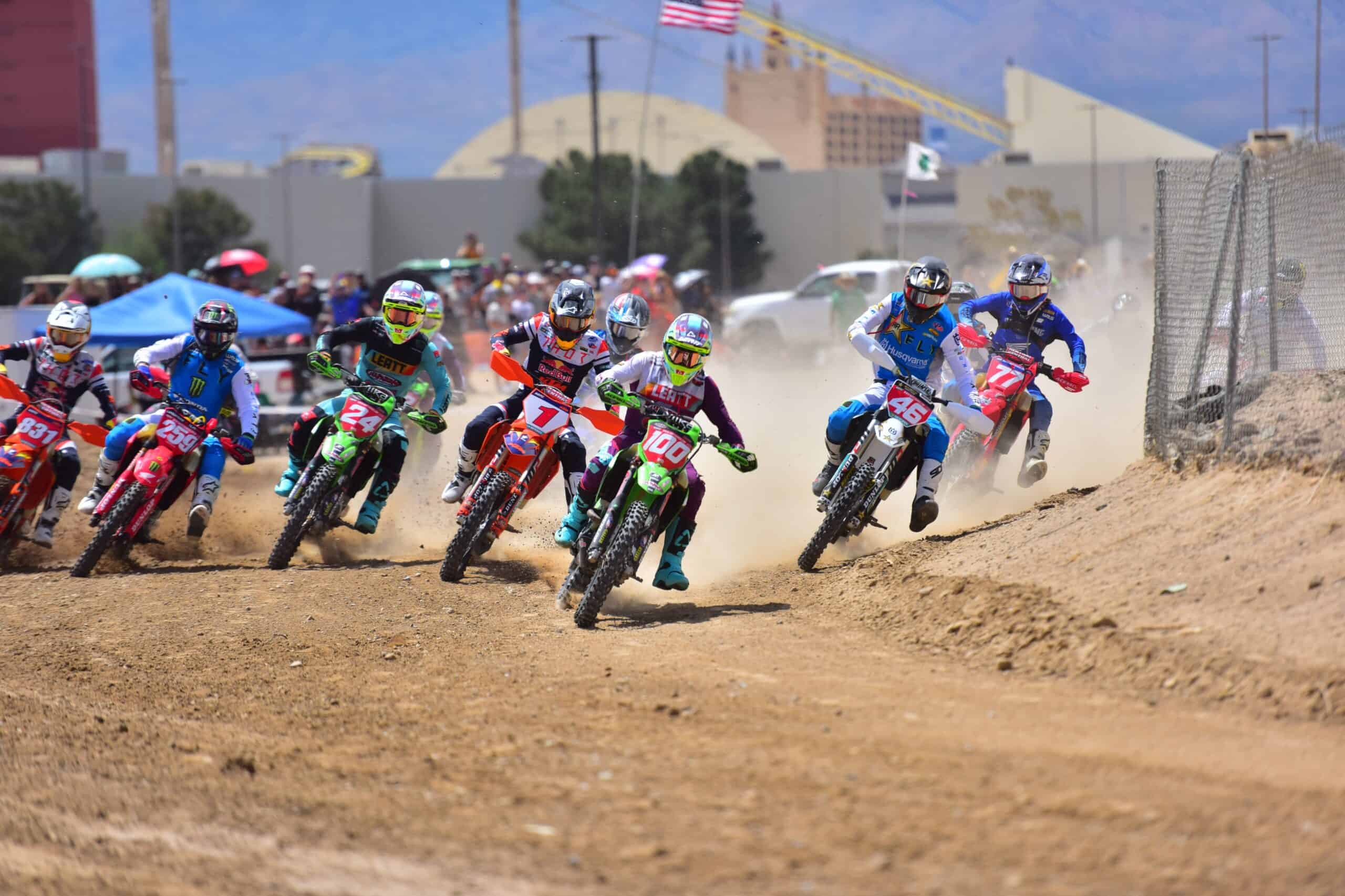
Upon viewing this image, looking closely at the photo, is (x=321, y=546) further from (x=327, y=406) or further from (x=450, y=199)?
(x=450, y=199)

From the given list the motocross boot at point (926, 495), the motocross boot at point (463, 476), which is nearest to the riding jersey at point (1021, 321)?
the motocross boot at point (926, 495)

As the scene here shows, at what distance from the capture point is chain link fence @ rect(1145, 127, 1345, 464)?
9.44 meters

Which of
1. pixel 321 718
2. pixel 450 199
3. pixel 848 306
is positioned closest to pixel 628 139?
pixel 450 199

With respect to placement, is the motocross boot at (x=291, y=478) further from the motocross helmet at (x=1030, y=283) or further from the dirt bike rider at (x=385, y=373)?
the motocross helmet at (x=1030, y=283)

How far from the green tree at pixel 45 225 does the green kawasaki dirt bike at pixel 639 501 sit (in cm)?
4951

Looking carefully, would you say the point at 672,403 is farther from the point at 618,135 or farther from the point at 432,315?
the point at 618,135

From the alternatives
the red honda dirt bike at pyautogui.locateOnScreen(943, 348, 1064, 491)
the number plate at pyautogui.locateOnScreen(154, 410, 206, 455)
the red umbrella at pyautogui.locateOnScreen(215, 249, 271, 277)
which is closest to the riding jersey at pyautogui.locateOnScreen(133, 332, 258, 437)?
the number plate at pyautogui.locateOnScreen(154, 410, 206, 455)

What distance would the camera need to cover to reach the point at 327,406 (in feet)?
37.0

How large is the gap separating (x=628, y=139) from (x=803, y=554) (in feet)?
245

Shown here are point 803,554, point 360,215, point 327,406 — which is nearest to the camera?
point 803,554

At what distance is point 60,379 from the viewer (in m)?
11.8

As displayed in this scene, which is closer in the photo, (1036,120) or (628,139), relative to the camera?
(1036,120)

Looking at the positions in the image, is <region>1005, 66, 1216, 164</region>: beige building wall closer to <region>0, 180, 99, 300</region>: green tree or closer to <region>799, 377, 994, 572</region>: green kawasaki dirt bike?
<region>0, 180, 99, 300</region>: green tree

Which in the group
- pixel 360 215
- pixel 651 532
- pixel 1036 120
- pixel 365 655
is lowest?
pixel 365 655
